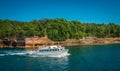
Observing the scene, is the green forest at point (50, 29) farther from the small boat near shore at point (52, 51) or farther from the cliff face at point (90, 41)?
the small boat near shore at point (52, 51)

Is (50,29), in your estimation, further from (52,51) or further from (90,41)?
(52,51)

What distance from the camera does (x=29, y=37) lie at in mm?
154750

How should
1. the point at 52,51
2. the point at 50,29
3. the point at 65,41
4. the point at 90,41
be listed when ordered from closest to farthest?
the point at 52,51 → the point at 65,41 → the point at 50,29 → the point at 90,41

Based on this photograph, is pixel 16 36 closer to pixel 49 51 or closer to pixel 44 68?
pixel 49 51

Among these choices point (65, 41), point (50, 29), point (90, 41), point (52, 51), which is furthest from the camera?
point (90, 41)

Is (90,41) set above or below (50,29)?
below

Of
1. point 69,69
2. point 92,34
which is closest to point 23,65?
point 69,69

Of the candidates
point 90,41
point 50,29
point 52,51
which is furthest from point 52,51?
point 90,41

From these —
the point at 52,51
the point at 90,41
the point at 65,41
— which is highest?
the point at 65,41

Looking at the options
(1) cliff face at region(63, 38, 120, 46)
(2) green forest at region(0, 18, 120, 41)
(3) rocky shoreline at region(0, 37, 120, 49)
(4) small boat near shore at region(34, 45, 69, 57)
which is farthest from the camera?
(1) cliff face at region(63, 38, 120, 46)

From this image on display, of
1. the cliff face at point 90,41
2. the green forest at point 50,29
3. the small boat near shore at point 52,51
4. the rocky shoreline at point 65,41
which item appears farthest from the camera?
the cliff face at point 90,41

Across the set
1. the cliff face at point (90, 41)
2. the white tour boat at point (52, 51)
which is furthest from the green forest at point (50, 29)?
the white tour boat at point (52, 51)

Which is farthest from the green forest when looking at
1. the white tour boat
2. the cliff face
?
the white tour boat

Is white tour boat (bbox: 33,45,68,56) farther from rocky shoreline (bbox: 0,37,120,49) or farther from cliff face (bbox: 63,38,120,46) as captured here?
cliff face (bbox: 63,38,120,46)
